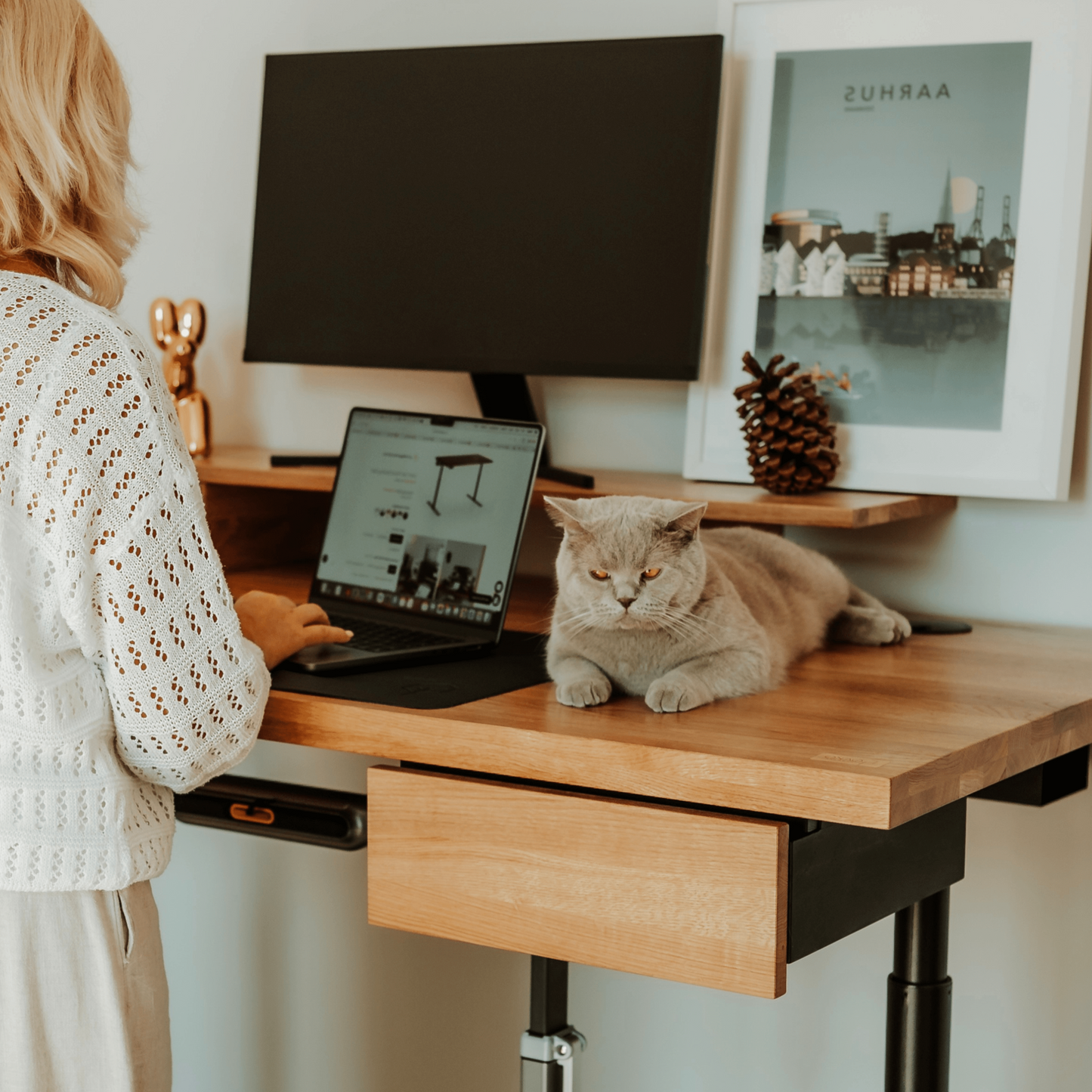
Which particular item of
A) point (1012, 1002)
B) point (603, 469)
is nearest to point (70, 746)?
point (603, 469)

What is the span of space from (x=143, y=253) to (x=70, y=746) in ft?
4.22

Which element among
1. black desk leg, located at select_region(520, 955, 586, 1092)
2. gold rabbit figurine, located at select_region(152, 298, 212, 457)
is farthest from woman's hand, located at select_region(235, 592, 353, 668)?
gold rabbit figurine, located at select_region(152, 298, 212, 457)

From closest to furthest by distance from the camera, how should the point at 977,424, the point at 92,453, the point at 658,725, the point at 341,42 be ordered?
the point at 92,453 < the point at 658,725 < the point at 977,424 < the point at 341,42

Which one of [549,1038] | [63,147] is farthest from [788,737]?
[63,147]

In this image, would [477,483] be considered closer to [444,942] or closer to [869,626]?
[869,626]

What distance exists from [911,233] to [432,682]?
781 mm

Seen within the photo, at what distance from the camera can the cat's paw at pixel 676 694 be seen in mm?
1093

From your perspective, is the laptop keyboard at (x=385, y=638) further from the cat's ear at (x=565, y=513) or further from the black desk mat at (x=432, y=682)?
the cat's ear at (x=565, y=513)

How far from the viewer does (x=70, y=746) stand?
0.99m

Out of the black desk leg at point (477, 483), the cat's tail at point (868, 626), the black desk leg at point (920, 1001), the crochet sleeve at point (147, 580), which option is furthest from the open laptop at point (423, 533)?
the black desk leg at point (920, 1001)

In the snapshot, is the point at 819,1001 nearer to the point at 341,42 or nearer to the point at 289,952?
the point at 289,952

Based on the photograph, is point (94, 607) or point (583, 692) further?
point (583, 692)

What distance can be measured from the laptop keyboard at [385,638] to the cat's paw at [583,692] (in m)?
0.22

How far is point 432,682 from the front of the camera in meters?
1.20
